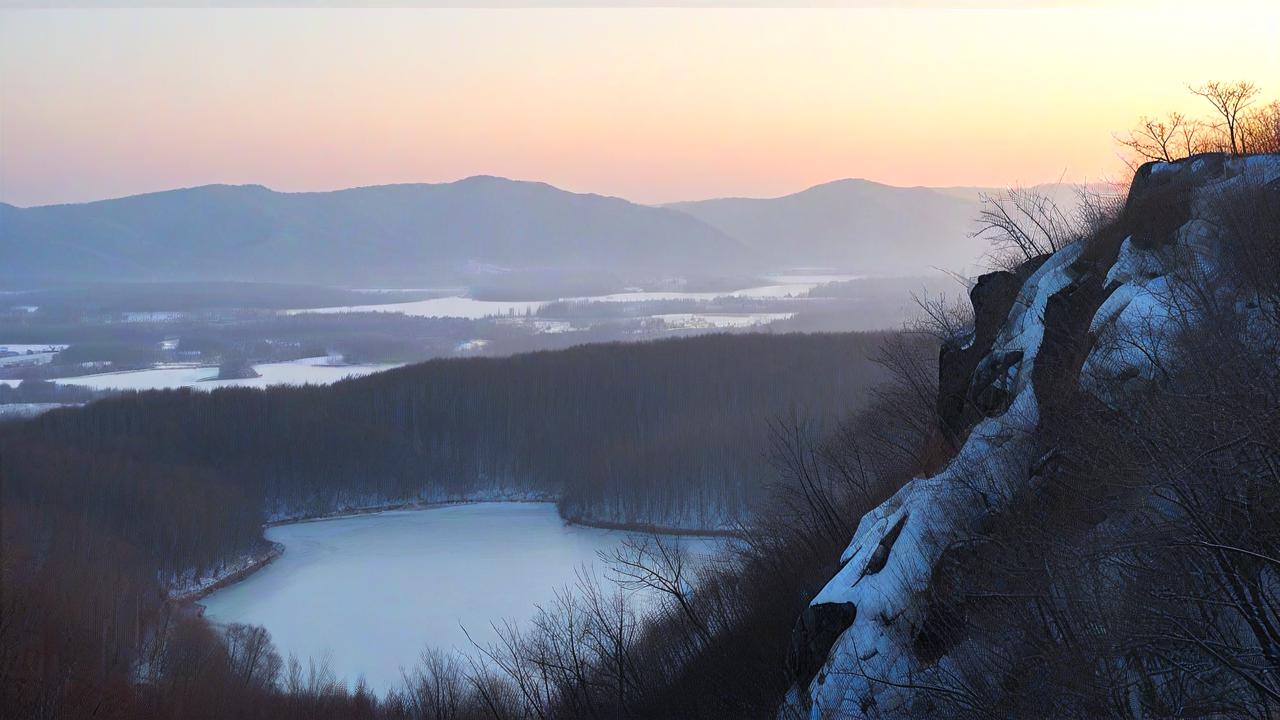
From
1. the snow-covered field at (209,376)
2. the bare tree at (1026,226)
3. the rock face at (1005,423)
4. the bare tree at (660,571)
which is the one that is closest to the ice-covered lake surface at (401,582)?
the bare tree at (660,571)

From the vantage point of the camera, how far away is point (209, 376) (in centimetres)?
11869

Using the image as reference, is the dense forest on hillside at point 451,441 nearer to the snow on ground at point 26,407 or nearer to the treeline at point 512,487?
the treeline at point 512,487

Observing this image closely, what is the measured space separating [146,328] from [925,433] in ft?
538

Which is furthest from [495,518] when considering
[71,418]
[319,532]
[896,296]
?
[896,296]

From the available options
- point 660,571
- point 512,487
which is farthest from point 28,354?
point 660,571

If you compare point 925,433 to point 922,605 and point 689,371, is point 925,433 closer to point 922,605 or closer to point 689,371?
point 922,605

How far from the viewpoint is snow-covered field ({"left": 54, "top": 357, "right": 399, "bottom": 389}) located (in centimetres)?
10794

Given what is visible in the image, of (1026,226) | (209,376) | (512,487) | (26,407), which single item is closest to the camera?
(1026,226)

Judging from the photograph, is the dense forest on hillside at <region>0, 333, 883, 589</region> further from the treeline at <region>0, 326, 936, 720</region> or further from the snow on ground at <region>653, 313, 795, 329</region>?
the snow on ground at <region>653, 313, 795, 329</region>

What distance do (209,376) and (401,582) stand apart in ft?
255

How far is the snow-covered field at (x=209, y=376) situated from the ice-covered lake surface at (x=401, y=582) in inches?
1685

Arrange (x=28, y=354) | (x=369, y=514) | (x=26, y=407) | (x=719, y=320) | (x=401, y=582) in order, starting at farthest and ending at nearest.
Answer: (x=719, y=320) → (x=28, y=354) → (x=26, y=407) → (x=369, y=514) → (x=401, y=582)

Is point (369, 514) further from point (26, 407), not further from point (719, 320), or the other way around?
point (719, 320)

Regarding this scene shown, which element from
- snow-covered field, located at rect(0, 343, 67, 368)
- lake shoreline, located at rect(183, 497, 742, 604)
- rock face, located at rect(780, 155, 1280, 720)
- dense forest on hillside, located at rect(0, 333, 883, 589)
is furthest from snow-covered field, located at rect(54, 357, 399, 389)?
rock face, located at rect(780, 155, 1280, 720)
